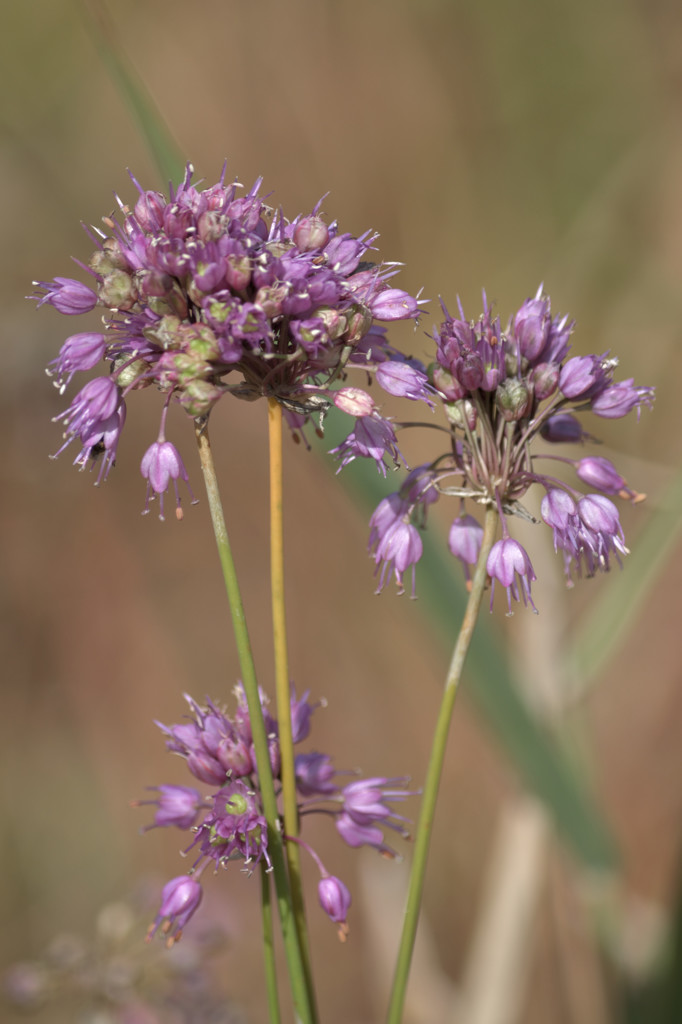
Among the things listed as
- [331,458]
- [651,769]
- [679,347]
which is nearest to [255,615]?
[651,769]

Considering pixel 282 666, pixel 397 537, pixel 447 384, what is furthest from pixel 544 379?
Answer: pixel 282 666

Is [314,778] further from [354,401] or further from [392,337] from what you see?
[392,337]

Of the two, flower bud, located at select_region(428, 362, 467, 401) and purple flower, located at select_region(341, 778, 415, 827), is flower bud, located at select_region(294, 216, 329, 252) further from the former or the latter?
purple flower, located at select_region(341, 778, 415, 827)

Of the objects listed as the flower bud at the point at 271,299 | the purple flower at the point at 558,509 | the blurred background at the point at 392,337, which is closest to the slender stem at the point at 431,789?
the purple flower at the point at 558,509

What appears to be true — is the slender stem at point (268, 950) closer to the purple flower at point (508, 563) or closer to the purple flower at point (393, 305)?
the purple flower at point (508, 563)

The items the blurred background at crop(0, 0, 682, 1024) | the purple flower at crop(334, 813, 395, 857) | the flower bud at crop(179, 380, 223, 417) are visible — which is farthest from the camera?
the blurred background at crop(0, 0, 682, 1024)

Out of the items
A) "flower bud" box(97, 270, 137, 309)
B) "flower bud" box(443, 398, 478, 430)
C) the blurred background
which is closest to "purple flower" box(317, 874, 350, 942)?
"flower bud" box(443, 398, 478, 430)
